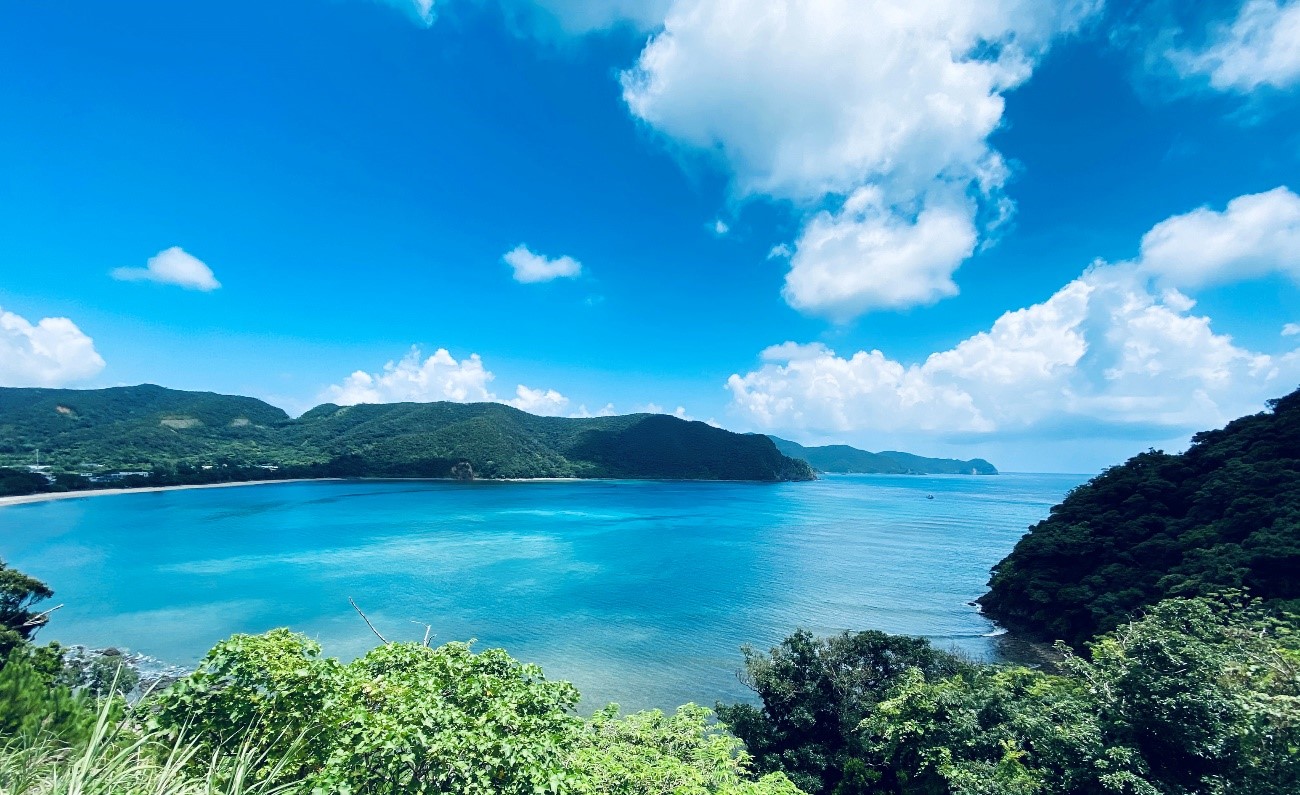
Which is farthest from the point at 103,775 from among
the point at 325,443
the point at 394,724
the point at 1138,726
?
the point at 325,443

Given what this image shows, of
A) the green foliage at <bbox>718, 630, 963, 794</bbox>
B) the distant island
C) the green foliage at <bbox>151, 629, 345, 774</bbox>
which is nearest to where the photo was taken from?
the green foliage at <bbox>151, 629, 345, 774</bbox>

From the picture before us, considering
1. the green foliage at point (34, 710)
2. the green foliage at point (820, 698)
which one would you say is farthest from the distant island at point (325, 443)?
the green foliage at point (820, 698)

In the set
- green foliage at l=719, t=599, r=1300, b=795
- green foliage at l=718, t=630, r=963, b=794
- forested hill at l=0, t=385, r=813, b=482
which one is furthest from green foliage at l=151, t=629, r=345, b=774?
forested hill at l=0, t=385, r=813, b=482

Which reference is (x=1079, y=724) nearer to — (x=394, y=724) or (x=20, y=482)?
(x=394, y=724)

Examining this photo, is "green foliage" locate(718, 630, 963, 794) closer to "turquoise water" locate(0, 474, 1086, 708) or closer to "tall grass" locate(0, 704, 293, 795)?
"turquoise water" locate(0, 474, 1086, 708)

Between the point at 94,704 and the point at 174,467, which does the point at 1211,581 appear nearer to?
the point at 94,704

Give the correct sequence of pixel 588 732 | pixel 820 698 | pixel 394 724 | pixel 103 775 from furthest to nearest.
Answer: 1. pixel 820 698
2. pixel 588 732
3. pixel 394 724
4. pixel 103 775
